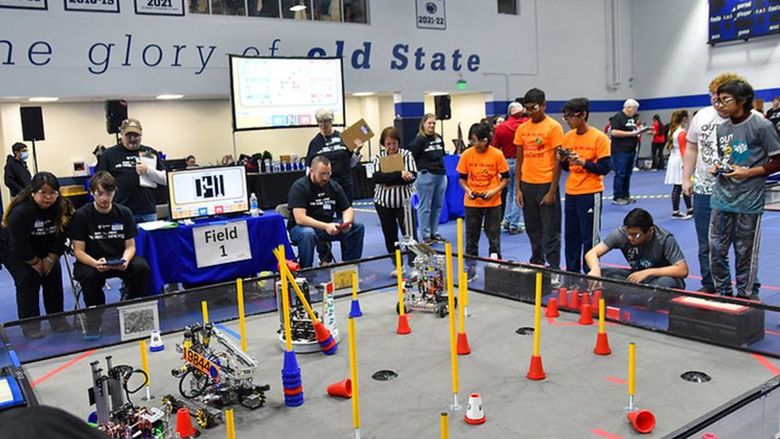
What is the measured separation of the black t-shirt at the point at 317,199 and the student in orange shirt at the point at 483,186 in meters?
1.05

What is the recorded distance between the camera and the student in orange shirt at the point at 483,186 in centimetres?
574

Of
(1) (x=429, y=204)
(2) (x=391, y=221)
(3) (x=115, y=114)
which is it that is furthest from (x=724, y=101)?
(3) (x=115, y=114)

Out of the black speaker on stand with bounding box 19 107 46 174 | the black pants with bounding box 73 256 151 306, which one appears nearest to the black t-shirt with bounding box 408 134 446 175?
the black pants with bounding box 73 256 151 306

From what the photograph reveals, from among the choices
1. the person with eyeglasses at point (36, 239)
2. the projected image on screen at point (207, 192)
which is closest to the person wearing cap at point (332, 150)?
the projected image on screen at point (207, 192)

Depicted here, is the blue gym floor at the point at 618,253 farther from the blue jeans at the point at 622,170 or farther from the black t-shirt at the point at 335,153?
the black t-shirt at the point at 335,153

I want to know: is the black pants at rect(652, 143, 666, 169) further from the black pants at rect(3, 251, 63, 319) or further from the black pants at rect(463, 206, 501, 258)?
the black pants at rect(3, 251, 63, 319)

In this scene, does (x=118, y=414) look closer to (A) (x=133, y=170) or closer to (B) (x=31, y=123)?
(A) (x=133, y=170)

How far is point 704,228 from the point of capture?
15.6 ft

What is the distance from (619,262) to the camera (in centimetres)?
627

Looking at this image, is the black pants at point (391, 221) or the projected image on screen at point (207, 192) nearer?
the projected image on screen at point (207, 192)

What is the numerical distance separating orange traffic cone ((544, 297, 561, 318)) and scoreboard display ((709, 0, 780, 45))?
48.5ft

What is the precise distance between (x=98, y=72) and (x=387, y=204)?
7057 mm

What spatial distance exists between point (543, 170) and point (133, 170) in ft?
10.8

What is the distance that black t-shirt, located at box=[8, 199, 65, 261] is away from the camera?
4570mm
